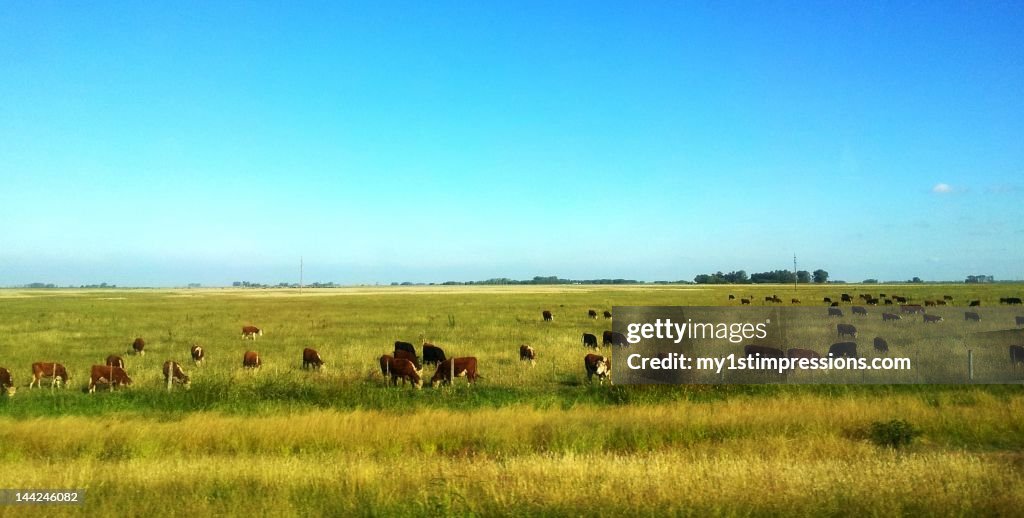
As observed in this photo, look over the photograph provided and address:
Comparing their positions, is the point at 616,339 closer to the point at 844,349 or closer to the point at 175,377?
the point at 844,349

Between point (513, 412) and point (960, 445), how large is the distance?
843 cm

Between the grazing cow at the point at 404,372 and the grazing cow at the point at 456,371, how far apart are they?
548mm

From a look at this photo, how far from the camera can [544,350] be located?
28.6 metres

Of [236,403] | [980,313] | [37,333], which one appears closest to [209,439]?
[236,403]

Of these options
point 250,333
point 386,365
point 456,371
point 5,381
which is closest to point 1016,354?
point 456,371

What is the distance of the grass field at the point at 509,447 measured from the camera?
26.9 ft

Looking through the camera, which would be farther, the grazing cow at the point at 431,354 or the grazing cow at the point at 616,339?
the grazing cow at the point at 616,339

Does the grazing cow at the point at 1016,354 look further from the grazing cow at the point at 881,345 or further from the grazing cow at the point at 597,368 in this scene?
the grazing cow at the point at 597,368

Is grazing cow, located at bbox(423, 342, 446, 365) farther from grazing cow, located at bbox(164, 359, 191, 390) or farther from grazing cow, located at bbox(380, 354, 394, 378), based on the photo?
grazing cow, located at bbox(164, 359, 191, 390)

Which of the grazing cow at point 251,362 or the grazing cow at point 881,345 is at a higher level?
the grazing cow at point 881,345

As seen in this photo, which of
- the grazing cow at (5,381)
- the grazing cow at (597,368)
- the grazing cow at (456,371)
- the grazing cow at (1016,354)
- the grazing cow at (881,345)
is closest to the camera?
the grazing cow at (5,381)

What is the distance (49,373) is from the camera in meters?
20.4

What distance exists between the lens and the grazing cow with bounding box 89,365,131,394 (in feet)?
62.4

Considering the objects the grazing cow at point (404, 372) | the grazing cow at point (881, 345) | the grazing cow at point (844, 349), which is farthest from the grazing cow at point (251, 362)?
the grazing cow at point (881, 345)
